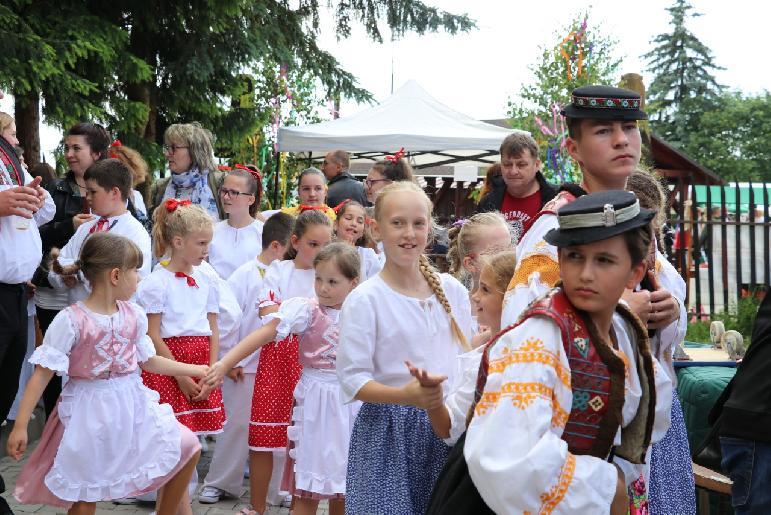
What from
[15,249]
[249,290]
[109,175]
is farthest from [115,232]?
[249,290]

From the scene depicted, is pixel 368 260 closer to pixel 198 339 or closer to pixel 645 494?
pixel 198 339

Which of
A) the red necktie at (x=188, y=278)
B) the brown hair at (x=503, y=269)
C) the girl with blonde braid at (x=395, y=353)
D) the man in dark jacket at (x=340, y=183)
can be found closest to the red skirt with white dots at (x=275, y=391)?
the red necktie at (x=188, y=278)

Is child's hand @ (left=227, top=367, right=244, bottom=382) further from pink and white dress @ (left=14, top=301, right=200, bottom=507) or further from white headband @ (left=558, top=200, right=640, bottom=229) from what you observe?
white headband @ (left=558, top=200, right=640, bottom=229)

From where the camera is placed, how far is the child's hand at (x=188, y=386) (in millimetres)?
5926

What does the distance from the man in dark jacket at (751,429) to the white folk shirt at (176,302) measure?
3559 mm

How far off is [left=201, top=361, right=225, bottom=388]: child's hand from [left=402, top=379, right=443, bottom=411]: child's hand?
2676mm

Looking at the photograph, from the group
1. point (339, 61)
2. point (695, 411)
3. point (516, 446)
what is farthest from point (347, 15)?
point (516, 446)

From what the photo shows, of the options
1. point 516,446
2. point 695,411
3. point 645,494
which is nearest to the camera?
point 516,446

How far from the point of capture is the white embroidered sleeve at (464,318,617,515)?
2127 millimetres

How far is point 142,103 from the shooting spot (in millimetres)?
12109

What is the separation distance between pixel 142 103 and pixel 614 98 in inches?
391

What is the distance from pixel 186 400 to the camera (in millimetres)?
6059

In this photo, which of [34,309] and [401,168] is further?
[401,168]

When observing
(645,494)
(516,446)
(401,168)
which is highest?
(401,168)
